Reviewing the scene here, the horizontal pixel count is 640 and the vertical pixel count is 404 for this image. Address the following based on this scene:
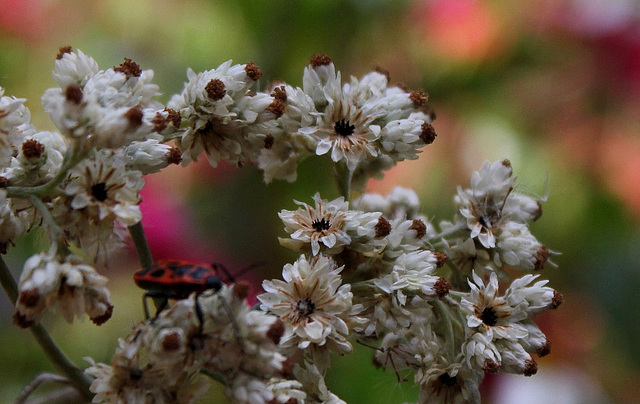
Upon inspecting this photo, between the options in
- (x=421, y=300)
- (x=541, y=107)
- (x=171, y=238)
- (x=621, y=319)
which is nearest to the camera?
(x=421, y=300)

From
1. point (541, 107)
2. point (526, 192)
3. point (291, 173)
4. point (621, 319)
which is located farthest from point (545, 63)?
point (291, 173)

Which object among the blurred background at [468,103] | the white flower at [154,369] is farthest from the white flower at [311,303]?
the blurred background at [468,103]

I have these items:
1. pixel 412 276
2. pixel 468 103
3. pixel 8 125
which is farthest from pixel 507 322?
pixel 468 103

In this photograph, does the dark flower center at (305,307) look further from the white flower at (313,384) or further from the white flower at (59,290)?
the white flower at (59,290)

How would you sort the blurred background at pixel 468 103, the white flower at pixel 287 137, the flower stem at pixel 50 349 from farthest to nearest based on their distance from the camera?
1. the blurred background at pixel 468 103
2. the white flower at pixel 287 137
3. the flower stem at pixel 50 349

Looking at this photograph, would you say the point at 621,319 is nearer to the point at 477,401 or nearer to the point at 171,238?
the point at 171,238
